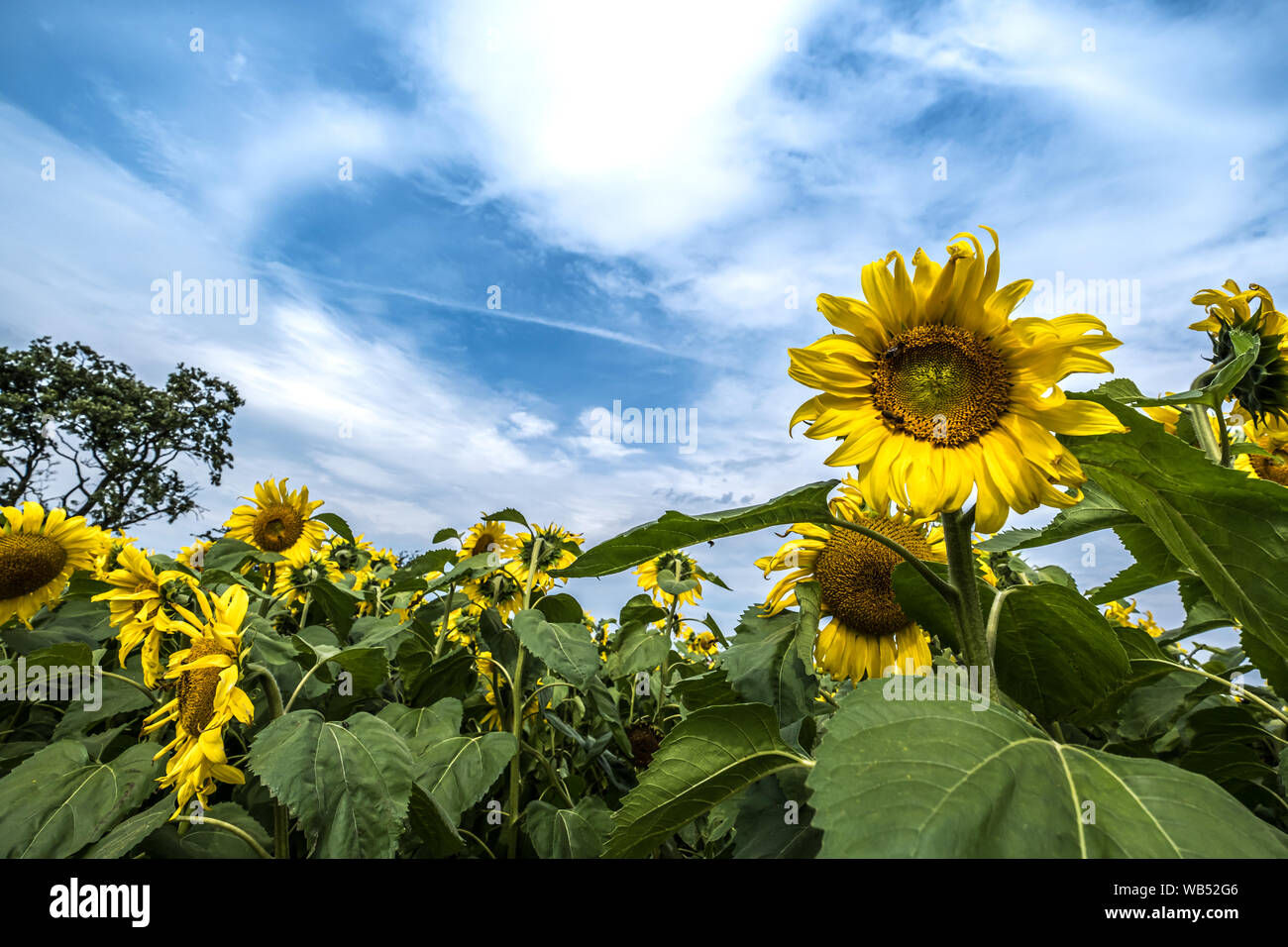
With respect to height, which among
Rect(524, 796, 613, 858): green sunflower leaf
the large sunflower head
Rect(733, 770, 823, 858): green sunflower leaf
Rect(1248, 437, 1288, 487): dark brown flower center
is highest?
the large sunflower head

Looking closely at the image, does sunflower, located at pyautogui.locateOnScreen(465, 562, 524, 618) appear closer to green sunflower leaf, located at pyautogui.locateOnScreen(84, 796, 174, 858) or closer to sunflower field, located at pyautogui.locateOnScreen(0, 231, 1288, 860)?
sunflower field, located at pyautogui.locateOnScreen(0, 231, 1288, 860)

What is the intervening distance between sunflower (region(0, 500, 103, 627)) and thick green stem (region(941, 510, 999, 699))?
14.1 ft

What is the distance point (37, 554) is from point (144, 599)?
1.74m

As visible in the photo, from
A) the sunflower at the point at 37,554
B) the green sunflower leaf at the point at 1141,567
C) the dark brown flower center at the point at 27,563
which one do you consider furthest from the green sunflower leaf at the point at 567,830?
the dark brown flower center at the point at 27,563

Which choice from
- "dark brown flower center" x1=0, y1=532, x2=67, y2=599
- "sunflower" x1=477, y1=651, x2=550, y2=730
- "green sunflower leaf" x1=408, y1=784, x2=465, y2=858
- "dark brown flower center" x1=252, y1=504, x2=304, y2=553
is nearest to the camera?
"green sunflower leaf" x1=408, y1=784, x2=465, y2=858

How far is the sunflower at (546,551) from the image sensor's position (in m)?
3.49

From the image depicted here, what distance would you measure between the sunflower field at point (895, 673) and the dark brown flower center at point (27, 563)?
40.4 inches

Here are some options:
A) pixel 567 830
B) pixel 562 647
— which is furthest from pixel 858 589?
pixel 567 830

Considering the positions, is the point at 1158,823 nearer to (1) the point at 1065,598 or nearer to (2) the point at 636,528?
(1) the point at 1065,598

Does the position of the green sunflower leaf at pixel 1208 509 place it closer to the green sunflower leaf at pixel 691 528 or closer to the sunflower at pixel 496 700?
the green sunflower leaf at pixel 691 528

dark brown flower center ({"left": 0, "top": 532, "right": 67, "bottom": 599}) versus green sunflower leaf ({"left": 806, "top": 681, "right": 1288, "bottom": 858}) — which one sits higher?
dark brown flower center ({"left": 0, "top": 532, "right": 67, "bottom": 599})

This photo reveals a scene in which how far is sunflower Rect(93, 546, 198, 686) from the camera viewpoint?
2.48m

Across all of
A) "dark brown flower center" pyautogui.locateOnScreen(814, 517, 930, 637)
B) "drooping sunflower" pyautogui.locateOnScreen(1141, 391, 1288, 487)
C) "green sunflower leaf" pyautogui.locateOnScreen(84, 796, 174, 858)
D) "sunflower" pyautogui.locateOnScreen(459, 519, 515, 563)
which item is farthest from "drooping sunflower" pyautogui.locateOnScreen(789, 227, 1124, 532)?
"sunflower" pyautogui.locateOnScreen(459, 519, 515, 563)

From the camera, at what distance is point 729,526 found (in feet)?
3.97
